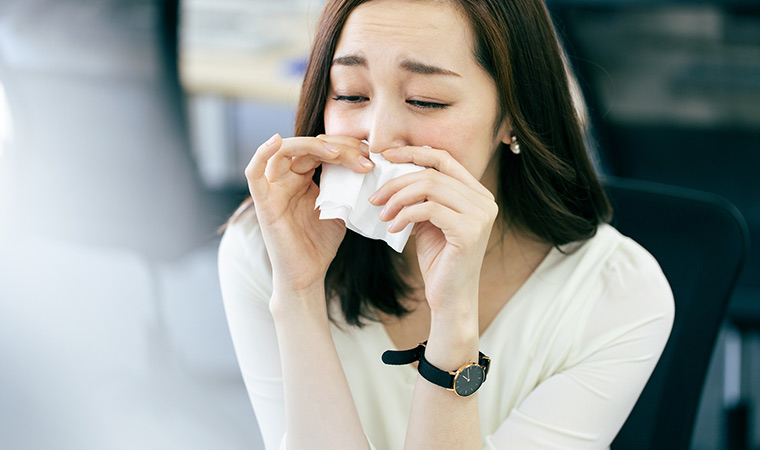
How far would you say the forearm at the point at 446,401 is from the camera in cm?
97

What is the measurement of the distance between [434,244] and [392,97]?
19 centimetres

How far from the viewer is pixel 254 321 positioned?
1.15 meters

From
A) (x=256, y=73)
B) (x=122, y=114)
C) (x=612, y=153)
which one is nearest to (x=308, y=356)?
(x=122, y=114)

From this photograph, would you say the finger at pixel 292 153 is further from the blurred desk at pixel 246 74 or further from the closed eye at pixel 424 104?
the blurred desk at pixel 246 74

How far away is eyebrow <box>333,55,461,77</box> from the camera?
0.95 metres

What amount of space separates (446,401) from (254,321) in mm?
327

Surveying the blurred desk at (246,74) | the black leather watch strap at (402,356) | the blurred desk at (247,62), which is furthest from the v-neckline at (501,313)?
the blurred desk at (246,74)

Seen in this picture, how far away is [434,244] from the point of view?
3.30 ft

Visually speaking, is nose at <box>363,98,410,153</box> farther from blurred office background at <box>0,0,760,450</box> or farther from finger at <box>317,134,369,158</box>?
blurred office background at <box>0,0,760,450</box>

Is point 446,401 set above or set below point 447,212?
below

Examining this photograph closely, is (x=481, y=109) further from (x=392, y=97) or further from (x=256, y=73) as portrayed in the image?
(x=256, y=73)

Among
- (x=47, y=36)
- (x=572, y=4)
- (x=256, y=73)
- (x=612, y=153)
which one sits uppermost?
(x=572, y=4)

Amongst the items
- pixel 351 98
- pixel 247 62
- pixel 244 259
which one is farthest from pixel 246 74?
pixel 351 98

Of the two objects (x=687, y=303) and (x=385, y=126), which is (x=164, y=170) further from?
(x=687, y=303)
